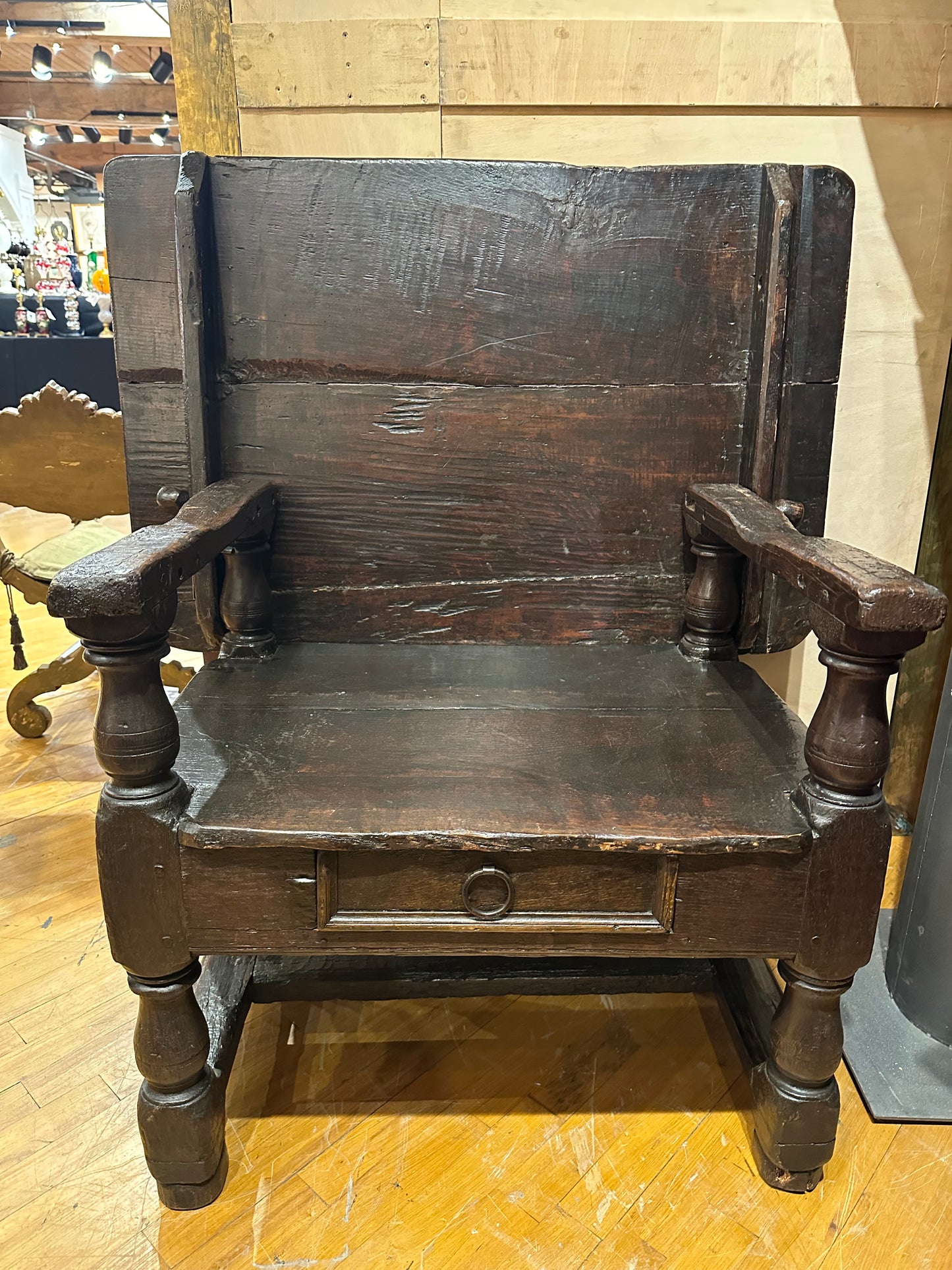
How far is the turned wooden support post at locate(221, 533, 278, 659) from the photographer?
4.37ft

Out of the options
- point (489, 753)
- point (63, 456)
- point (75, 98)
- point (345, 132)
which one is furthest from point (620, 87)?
point (75, 98)

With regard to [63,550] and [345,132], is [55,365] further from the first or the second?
[345,132]

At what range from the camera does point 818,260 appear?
1271mm

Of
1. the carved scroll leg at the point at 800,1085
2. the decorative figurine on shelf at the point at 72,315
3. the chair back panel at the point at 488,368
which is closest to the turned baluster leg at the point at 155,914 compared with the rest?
the chair back panel at the point at 488,368

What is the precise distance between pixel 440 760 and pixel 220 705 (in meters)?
0.31

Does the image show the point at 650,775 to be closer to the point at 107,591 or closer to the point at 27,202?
the point at 107,591

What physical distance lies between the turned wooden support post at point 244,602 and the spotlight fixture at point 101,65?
672 cm

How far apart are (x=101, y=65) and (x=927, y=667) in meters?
7.06

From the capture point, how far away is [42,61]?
6426 mm

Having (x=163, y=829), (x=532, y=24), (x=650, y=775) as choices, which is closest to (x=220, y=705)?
(x=163, y=829)

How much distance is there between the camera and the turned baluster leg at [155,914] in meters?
0.91

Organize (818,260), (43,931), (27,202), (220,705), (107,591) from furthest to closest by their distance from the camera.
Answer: (27,202) < (43,931) < (818,260) < (220,705) < (107,591)

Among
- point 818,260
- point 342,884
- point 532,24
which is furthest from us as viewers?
point 532,24

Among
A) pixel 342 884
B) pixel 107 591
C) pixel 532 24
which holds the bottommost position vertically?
pixel 342 884
